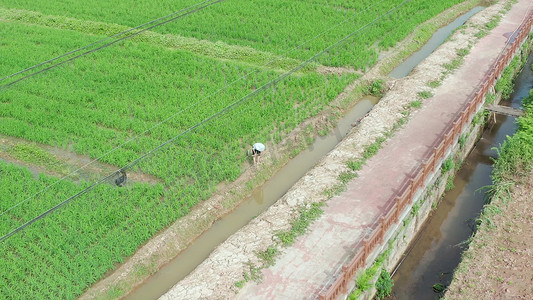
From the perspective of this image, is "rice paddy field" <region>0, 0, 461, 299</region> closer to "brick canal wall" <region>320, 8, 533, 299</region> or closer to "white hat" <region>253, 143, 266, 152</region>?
"white hat" <region>253, 143, 266, 152</region>

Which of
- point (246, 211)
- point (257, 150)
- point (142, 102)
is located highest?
point (142, 102)

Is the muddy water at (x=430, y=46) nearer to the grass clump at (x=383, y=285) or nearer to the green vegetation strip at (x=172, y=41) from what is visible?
the green vegetation strip at (x=172, y=41)

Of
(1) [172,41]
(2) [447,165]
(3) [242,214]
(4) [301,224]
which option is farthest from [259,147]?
(1) [172,41]

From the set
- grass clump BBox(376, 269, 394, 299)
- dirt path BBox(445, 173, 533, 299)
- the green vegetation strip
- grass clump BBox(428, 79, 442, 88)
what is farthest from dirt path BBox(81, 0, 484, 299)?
the green vegetation strip

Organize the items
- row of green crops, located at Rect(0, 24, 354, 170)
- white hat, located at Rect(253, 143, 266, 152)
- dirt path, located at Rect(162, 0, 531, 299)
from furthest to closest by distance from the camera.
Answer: row of green crops, located at Rect(0, 24, 354, 170) → white hat, located at Rect(253, 143, 266, 152) → dirt path, located at Rect(162, 0, 531, 299)

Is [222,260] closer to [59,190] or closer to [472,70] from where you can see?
[59,190]

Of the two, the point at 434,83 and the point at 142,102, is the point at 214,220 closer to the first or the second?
the point at 142,102

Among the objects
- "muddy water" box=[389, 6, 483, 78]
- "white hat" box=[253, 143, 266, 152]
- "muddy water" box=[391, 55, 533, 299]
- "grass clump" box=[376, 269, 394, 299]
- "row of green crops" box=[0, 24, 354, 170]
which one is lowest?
"muddy water" box=[391, 55, 533, 299]
